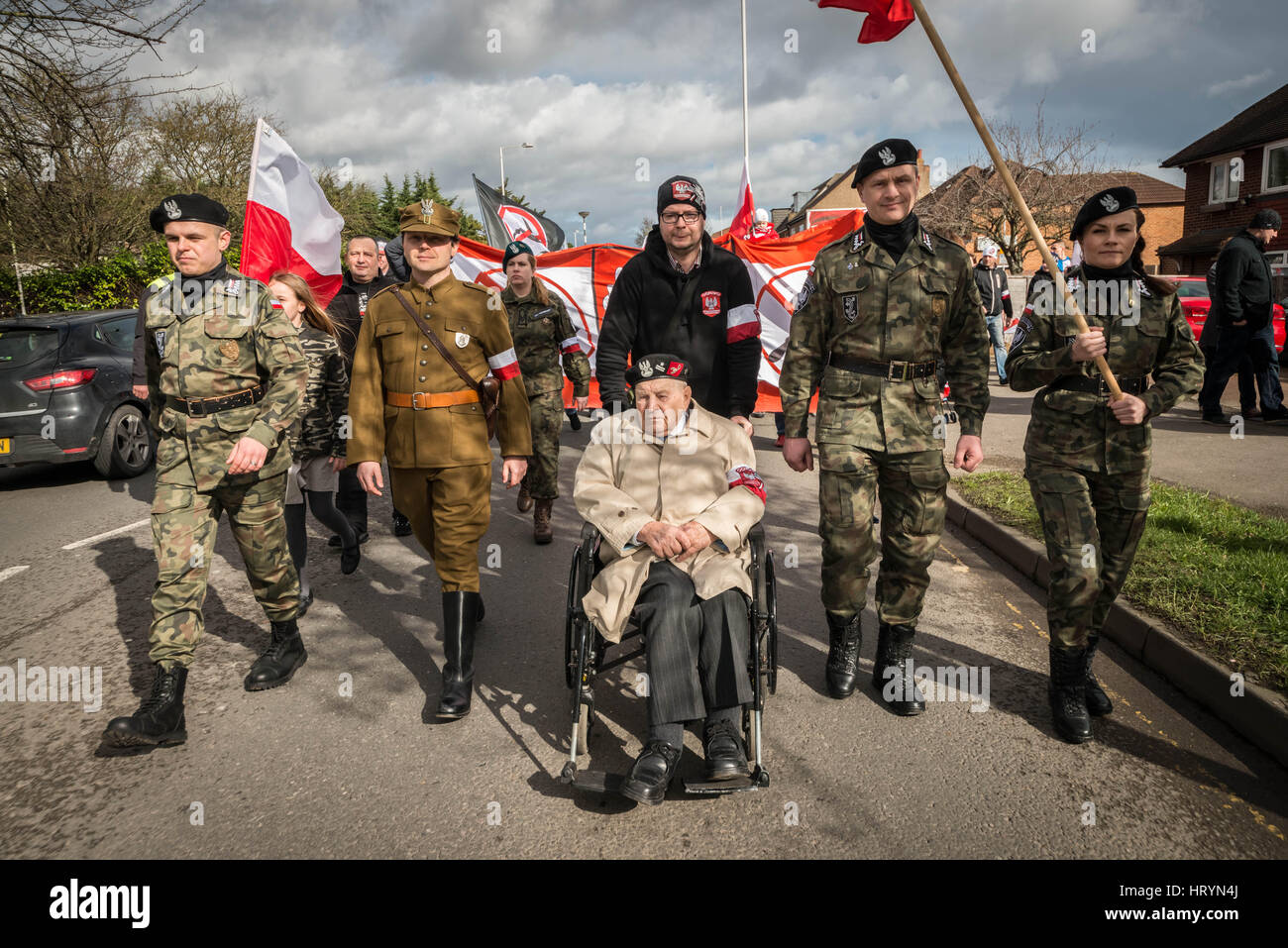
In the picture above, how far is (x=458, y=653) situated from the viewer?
3693 millimetres

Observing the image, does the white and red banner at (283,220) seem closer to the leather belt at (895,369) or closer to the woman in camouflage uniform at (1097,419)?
the leather belt at (895,369)

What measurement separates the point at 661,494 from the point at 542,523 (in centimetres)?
297

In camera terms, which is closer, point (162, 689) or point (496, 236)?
point (162, 689)

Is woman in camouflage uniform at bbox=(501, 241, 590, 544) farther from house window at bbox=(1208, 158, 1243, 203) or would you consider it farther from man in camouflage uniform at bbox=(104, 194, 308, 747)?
house window at bbox=(1208, 158, 1243, 203)

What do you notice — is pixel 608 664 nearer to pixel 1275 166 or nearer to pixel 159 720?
pixel 159 720

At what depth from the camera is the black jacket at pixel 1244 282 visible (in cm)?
870

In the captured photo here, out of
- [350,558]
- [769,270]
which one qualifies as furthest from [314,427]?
[769,270]

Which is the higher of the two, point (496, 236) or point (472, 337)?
point (496, 236)

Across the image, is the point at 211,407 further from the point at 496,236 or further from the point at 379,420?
the point at 496,236

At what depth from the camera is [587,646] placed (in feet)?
10.2

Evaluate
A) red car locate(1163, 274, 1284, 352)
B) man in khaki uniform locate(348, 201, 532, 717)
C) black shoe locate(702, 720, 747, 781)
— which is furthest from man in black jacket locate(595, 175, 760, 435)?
red car locate(1163, 274, 1284, 352)

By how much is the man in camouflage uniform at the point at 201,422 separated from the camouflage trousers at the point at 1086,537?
3.43 m
